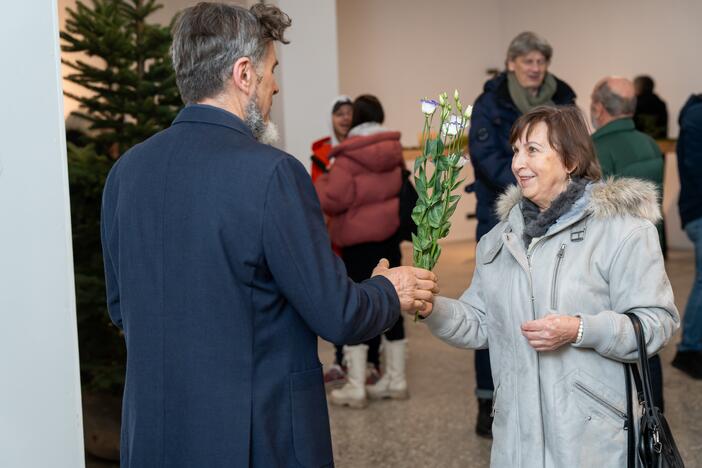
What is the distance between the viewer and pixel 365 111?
16.9 ft

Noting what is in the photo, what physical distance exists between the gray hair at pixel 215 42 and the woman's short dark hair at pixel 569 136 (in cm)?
78

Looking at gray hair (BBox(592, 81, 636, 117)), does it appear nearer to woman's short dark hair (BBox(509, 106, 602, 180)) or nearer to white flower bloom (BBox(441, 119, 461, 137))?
woman's short dark hair (BBox(509, 106, 602, 180))

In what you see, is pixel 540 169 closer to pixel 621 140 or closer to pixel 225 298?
pixel 225 298

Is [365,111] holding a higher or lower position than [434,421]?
higher

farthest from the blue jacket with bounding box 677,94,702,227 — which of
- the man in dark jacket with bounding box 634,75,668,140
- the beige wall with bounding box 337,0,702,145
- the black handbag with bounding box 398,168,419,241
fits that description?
the beige wall with bounding box 337,0,702,145

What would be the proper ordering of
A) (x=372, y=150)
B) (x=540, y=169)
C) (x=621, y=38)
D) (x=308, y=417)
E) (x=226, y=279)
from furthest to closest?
(x=621, y=38) < (x=372, y=150) < (x=540, y=169) < (x=308, y=417) < (x=226, y=279)

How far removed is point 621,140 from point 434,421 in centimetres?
175

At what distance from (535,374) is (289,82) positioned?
15.6 feet

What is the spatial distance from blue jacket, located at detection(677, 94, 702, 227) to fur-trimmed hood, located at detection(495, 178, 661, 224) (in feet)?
10.00

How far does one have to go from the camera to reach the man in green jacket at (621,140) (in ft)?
13.5

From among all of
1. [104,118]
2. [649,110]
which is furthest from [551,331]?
[649,110]

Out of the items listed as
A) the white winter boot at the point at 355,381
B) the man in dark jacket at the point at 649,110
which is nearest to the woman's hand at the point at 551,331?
the white winter boot at the point at 355,381

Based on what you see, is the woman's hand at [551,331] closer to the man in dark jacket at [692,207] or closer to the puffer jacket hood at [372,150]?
the puffer jacket hood at [372,150]

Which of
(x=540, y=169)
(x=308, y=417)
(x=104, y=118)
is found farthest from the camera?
(x=104, y=118)
